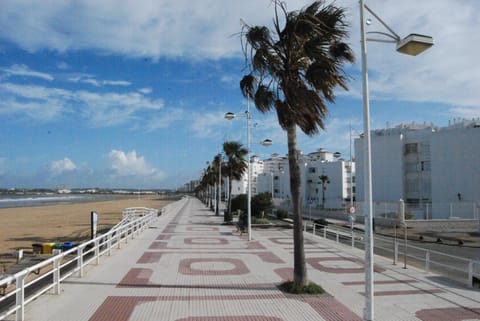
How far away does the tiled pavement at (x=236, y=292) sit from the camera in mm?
8623

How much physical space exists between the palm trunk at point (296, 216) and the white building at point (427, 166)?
37055mm

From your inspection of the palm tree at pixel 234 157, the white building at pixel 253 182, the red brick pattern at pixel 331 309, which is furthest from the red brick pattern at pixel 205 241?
the white building at pixel 253 182

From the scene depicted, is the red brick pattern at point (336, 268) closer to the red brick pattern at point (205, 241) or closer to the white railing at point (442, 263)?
the white railing at point (442, 263)

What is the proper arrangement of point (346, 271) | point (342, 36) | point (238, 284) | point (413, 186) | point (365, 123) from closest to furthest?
point (365, 123) → point (342, 36) → point (238, 284) → point (346, 271) → point (413, 186)

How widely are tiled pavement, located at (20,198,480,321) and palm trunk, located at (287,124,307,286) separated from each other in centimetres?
71

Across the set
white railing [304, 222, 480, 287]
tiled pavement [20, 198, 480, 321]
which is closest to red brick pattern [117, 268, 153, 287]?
tiled pavement [20, 198, 480, 321]

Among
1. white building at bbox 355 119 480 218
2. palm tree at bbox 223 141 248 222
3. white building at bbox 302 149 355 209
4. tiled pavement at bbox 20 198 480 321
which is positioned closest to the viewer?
tiled pavement at bbox 20 198 480 321

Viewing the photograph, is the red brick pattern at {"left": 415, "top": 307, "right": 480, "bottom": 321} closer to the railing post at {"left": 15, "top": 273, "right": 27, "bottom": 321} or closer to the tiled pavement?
the tiled pavement

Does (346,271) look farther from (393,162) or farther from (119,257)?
(393,162)

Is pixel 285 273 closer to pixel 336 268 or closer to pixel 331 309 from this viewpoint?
pixel 336 268

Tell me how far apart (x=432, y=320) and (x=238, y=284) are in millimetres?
4770

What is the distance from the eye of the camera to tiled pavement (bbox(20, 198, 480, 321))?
8623 millimetres

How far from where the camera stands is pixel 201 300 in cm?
975

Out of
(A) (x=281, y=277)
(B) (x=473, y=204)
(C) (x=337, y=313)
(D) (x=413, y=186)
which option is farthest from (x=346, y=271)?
(D) (x=413, y=186)
